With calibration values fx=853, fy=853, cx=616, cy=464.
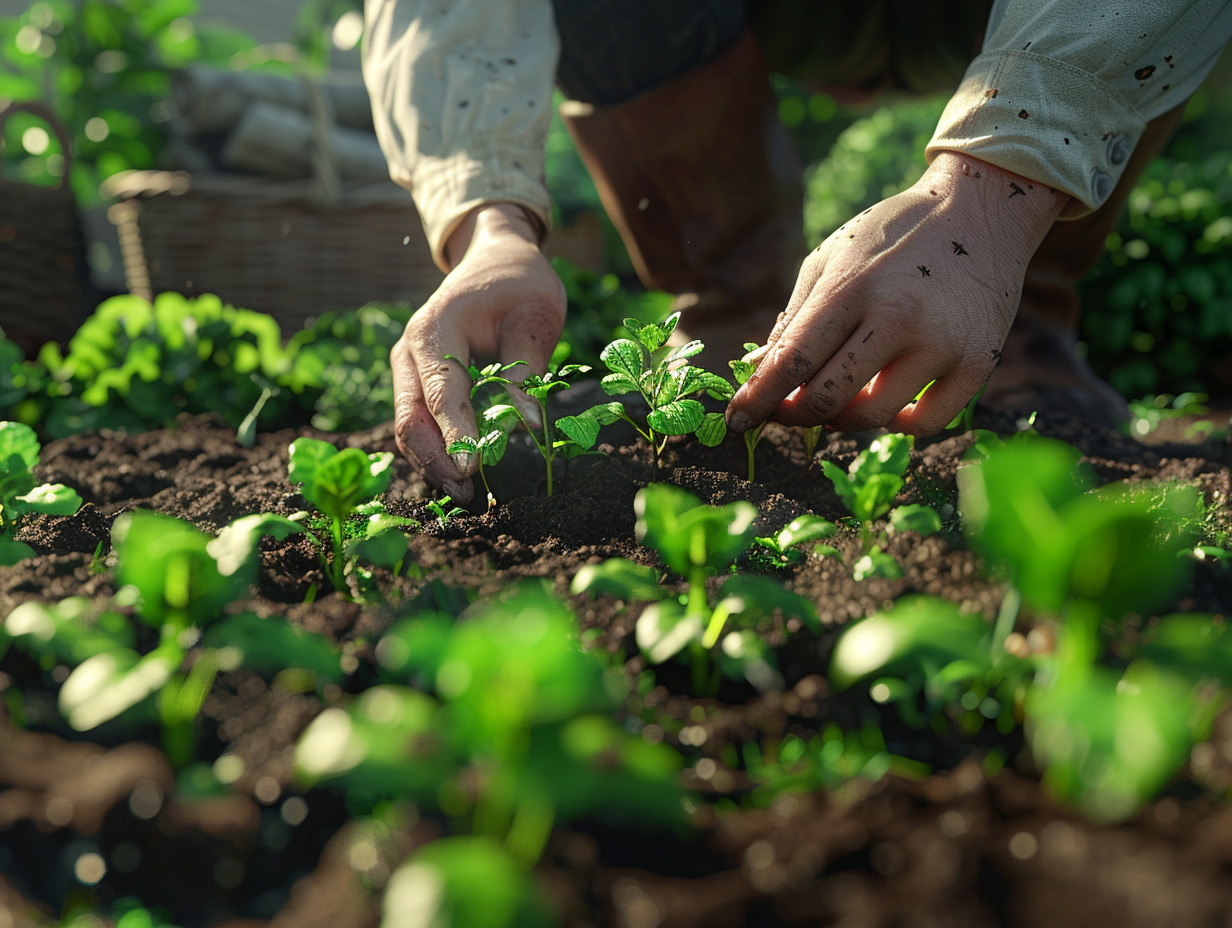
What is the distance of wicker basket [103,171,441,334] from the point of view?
10.3 feet

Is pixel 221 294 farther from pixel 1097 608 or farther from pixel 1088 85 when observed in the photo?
pixel 1097 608

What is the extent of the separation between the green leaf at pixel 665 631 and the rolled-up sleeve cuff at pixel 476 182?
1.05m

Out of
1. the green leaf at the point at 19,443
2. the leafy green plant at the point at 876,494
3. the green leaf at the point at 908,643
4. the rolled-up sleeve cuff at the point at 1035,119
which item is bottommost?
the leafy green plant at the point at 876,494

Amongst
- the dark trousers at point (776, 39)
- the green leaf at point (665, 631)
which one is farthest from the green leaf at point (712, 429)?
the dark trousers at point (776, 39)

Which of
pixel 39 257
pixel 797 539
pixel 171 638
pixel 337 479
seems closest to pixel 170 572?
pixel 171 638

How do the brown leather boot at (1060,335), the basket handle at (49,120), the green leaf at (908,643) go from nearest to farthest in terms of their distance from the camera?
the green leaf at (908,643) → the brown leather boot at (1060,335) → the basket handle at (49,120)

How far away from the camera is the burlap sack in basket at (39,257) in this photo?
292 centimetres

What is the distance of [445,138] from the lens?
5.28 ft

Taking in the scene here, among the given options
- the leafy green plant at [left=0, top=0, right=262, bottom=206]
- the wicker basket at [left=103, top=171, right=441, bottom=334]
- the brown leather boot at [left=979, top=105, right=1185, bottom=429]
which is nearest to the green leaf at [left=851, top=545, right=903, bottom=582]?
the brown leather boot at [left=979, top=105, right=1185, bottom=429]

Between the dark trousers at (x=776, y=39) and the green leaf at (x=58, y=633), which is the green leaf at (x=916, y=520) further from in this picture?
the dark trousers at (x=776, y=39)

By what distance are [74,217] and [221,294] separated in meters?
0.56

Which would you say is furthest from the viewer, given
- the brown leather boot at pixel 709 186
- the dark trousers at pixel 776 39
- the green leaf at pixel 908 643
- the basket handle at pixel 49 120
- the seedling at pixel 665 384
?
the basket handle at pixel 49 120

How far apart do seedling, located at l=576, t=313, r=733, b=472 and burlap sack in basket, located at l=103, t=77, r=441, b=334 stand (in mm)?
2329

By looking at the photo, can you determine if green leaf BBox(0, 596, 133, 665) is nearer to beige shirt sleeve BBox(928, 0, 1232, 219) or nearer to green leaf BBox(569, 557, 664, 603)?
green leaf BBox(569, 557, 664, 603)
